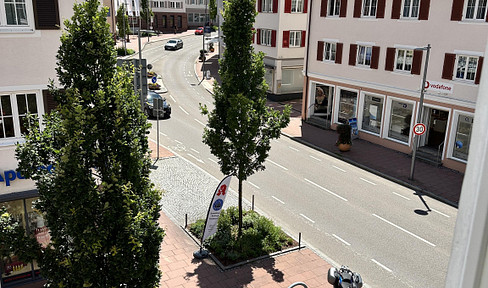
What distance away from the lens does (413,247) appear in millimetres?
15656

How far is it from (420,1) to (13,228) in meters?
23.0

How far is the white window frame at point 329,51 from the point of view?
3003 cm

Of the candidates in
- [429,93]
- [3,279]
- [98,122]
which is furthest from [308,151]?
[98,122]

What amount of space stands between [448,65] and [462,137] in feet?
12.2

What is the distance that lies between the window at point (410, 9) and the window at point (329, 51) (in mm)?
5707

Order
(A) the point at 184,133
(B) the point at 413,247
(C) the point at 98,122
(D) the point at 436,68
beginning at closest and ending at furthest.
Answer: (C) the point at 98,122, (B) the point at 413,247, (D) the point at 436,68, (A) the point at 184,133

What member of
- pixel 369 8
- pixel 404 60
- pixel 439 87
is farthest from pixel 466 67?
pixel 369 8

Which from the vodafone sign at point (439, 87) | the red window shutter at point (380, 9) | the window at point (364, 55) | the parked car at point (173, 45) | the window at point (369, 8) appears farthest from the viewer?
the parked car at point (173, 45)

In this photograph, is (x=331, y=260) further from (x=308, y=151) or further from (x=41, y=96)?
(x=308, y=151)

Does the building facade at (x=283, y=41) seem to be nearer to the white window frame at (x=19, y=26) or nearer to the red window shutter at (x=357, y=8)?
the red window shutter at (x=357, y=8)

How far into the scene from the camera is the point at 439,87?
2345 cm

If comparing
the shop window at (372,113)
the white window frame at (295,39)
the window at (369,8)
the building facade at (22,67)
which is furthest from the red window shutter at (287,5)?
the building facade at (22,67)

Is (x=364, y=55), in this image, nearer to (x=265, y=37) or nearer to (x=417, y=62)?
(x=417, y=62)

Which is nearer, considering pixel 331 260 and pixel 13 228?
pixel 13 228
